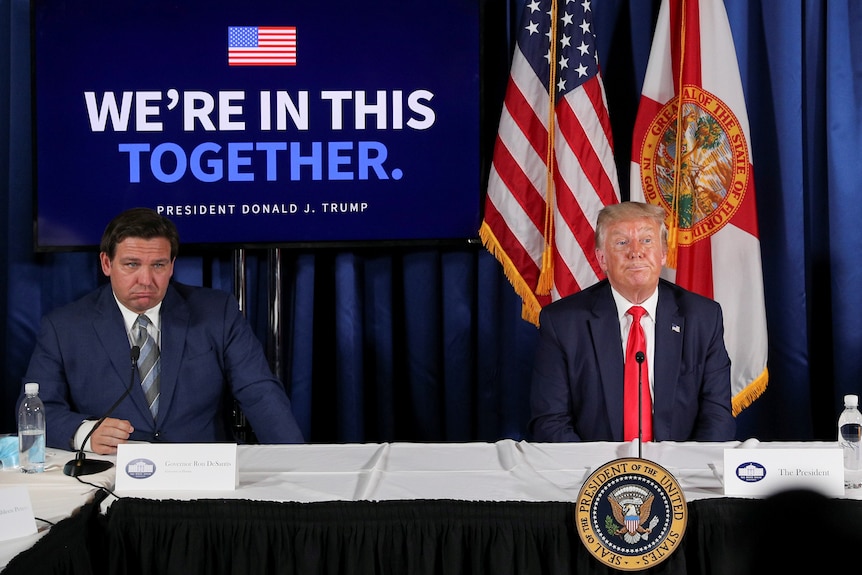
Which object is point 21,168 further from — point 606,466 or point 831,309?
point 831,309

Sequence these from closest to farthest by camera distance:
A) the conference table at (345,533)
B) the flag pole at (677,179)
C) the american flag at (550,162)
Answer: the conference table at (345,533) < the flag pole at (677,179) < the american flag at (550,162)

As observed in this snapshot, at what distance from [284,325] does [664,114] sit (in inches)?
76.3

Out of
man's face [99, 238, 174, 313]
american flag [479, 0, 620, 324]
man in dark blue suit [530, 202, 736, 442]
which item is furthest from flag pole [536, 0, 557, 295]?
man's face [99, 238, 174, 313]

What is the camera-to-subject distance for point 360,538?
1.98 meters

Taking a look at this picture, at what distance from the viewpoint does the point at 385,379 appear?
14.6 ft

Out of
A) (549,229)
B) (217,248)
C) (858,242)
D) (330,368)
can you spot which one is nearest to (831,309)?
(858,242)

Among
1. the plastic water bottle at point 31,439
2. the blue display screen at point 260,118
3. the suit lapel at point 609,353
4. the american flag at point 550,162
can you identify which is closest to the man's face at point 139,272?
the plastic water bottle at point 31,439

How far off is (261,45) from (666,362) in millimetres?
2174

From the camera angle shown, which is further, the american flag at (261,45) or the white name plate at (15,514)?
the american flag at (261,45)

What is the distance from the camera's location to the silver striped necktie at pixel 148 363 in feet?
10.3

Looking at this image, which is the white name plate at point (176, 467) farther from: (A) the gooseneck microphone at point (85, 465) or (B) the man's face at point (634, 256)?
(B) the man's face at point (634, 256)

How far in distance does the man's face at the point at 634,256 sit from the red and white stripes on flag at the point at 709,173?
871mm

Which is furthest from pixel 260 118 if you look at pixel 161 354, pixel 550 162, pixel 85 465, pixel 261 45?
pixel 85 465

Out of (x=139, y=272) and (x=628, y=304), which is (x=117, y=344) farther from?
(x=628, y=304)
